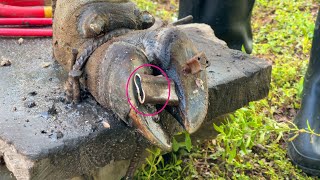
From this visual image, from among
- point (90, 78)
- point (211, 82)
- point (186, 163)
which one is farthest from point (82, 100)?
point (186, 163)

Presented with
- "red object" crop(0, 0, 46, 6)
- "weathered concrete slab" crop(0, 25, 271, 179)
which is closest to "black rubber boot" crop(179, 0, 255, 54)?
"weathered concrete slab" crop(0, 25, 271, 179)

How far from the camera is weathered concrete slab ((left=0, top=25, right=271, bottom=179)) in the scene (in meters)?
1.13

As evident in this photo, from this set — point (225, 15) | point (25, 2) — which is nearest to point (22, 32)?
point (25, 2)

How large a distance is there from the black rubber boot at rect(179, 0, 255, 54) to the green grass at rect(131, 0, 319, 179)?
272 millimetres

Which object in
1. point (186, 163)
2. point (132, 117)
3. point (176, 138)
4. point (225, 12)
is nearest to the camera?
point (132, 117)

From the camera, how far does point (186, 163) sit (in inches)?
68.8

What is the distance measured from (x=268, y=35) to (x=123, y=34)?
1.69m

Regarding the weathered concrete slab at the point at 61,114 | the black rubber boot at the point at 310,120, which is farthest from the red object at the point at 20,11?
the black rubber boot at the point at 310,120

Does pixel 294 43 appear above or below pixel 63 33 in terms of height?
below

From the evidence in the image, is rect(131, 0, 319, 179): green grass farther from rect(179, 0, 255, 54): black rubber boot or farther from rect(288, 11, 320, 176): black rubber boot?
rect(179, 0, 255, 54): black rubber boot

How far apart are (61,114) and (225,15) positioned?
1.06 m

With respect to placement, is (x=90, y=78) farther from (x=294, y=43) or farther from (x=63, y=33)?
(x=294, y=43)

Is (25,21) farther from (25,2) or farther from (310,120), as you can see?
(310,120)

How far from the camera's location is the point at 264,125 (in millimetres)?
1512
